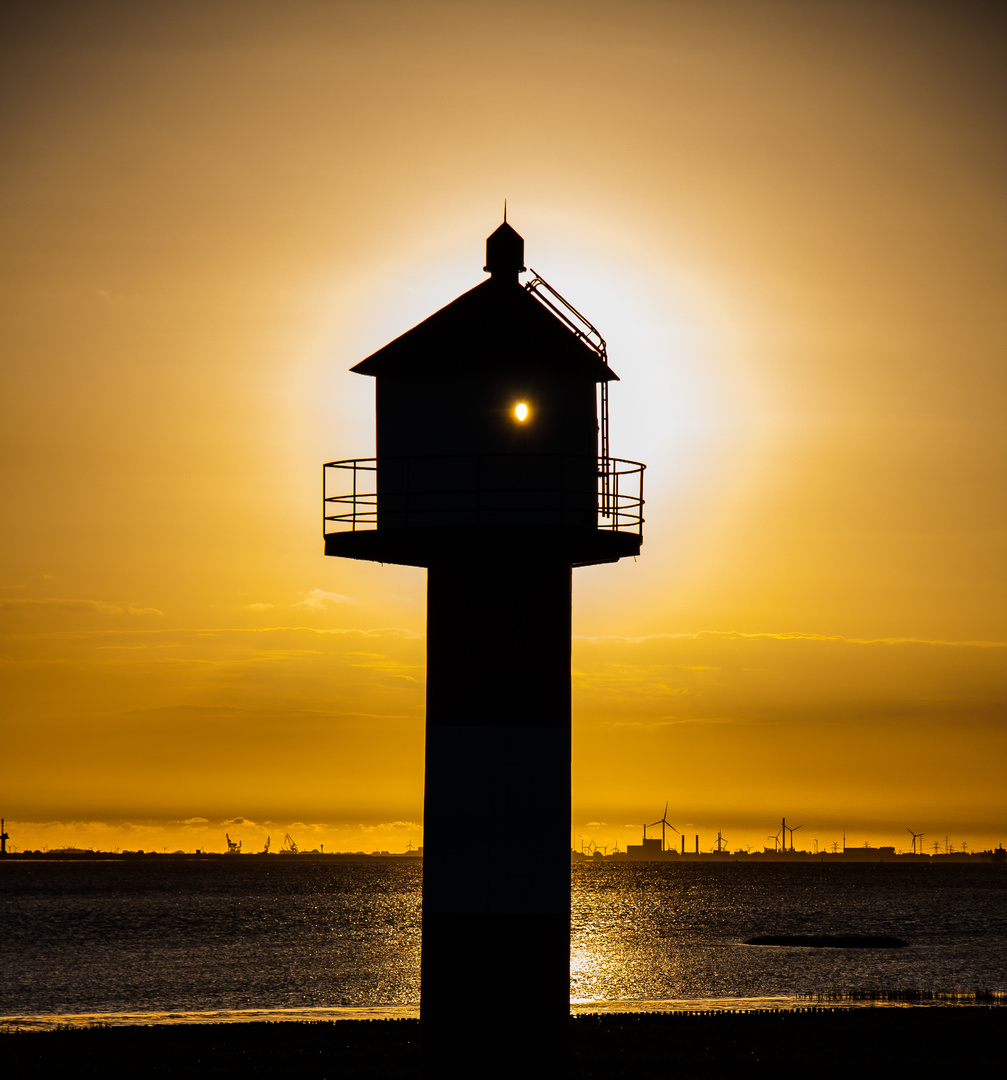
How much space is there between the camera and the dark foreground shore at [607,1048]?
121 ft

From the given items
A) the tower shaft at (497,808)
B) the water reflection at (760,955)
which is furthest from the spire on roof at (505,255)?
the water reflection at (760,955)

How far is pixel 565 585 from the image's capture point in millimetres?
24266

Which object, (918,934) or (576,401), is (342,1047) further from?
(918,934)

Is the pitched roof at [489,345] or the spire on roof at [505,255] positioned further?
the spire on roof at [505,255]

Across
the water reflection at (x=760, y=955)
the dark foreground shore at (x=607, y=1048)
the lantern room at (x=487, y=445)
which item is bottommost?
the water reflection at (x=760, y=955)

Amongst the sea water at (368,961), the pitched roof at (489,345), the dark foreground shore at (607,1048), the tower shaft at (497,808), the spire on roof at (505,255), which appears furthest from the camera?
the sea water at (368,961)

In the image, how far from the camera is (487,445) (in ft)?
76.0

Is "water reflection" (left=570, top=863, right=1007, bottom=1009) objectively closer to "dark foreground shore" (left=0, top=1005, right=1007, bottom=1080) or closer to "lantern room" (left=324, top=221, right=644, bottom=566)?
"dark foreground shore" (left=0, top=1005, right=1007, bottom=1080)

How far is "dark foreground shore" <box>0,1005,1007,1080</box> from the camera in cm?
3703

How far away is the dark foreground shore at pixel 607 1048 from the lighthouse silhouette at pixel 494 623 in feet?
41.8

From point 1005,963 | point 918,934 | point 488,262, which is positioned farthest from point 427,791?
point 918,934

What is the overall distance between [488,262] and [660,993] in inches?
2263

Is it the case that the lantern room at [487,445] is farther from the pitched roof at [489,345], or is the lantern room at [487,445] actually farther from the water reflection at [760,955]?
the water reflection at [760,955]

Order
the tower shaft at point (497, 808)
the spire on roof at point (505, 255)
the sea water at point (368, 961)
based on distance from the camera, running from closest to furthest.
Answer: the tower shaft at point (497, 808)
the spire on roof at point (505, 255)
the sea water at point (368, 961)
